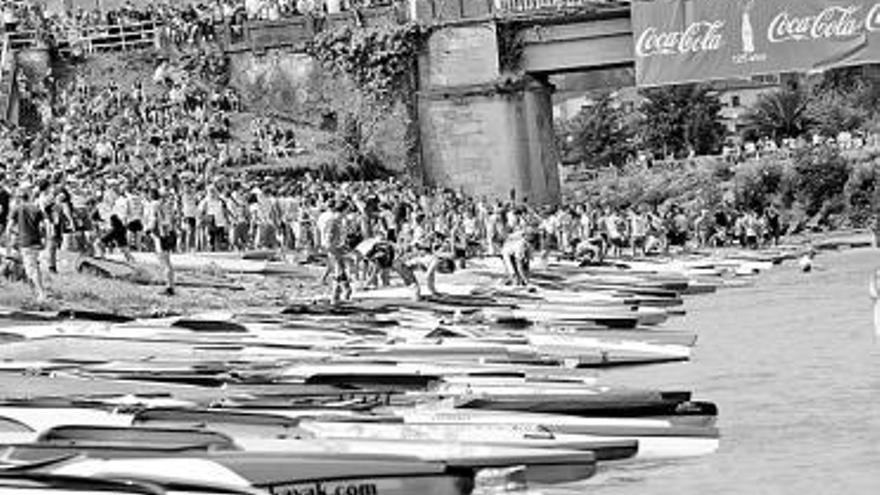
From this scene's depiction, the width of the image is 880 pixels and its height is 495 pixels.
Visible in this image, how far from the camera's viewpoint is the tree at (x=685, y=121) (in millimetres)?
112562

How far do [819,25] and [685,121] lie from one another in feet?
183

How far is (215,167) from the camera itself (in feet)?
177

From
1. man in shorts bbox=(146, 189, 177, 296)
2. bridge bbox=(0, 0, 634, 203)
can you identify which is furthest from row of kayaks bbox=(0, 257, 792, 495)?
bridge bbox=(0, 0, 634, 203)

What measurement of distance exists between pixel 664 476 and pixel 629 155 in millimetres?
102942

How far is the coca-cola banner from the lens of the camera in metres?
58.0

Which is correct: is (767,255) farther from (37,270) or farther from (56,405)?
(56,405)

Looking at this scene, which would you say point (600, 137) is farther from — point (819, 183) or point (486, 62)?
point (486, 62)

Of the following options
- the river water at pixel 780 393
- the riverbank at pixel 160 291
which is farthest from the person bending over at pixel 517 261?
the riverbank at pixel 160 291

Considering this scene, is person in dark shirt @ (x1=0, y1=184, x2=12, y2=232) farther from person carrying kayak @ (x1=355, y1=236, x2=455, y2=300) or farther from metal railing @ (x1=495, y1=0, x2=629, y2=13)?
metal railing @ (x1=495, y1=0, x2=629, y2=13)

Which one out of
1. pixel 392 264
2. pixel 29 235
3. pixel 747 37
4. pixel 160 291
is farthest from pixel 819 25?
pixel 29 235

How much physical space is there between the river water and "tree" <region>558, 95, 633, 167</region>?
78.1 metres

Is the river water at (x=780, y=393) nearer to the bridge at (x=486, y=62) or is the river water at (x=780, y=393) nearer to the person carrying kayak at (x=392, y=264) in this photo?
the person carrying kayak at (x=392, y=264)

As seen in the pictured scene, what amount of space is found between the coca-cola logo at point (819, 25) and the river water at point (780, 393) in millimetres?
15357

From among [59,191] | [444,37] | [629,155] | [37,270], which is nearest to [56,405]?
[37,270]
